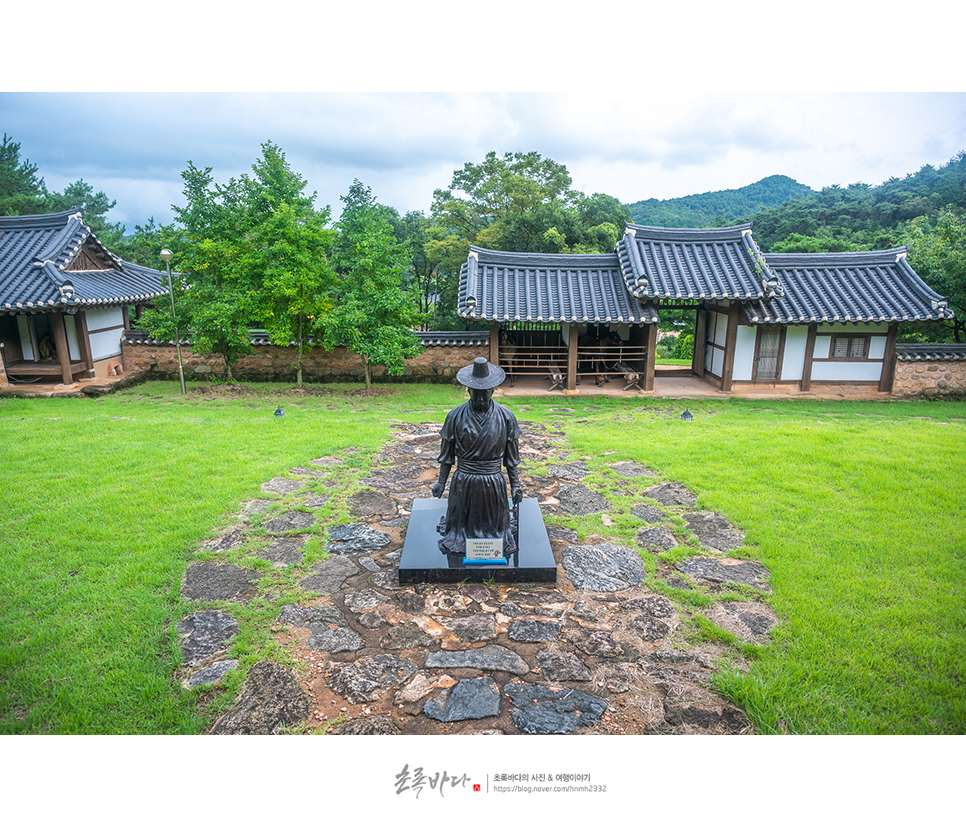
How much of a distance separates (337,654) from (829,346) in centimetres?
1664

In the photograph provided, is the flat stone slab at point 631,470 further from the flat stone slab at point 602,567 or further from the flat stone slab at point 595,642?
the flat stone slab at point 595,642

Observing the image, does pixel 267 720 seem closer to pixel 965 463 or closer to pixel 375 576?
pixel 375 576

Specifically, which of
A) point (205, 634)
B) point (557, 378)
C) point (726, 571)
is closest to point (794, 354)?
point (557, 378)

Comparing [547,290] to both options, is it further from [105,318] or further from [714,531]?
[105,318]

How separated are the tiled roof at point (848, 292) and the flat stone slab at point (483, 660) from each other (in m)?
13.7

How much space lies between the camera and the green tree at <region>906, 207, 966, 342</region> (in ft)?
53.6

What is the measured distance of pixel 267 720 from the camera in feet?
13.0

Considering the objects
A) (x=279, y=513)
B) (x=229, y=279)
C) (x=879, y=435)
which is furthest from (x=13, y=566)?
(x=879, y=435)

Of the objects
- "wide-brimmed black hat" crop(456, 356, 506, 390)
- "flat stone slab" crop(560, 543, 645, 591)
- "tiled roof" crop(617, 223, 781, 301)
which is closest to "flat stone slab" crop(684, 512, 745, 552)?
"flat stone slab" crop(560, 543, 645, 591)

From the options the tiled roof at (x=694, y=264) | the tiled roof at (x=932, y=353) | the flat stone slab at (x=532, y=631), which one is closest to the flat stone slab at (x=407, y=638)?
the flat stone slab at (x=532, y=631)

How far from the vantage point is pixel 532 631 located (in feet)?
16.5

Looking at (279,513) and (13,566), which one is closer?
(13,566)

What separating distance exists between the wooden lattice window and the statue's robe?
1436 cm

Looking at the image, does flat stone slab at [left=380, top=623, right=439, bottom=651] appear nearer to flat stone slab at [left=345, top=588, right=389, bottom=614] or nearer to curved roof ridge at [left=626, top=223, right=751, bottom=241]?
flat stone slab at [left=345, top=588, right=389, bottom=614]
